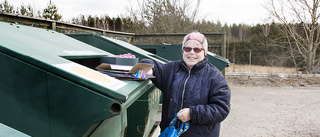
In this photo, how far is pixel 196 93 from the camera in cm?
161

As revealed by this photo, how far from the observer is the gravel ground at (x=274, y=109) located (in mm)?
3783

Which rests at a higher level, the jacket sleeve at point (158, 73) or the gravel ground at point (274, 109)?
the jacket sleeve at point (158, 73)

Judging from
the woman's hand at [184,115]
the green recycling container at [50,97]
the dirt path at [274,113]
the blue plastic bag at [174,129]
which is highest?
the green recycling container at [50,97]

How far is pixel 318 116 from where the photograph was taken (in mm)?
4523

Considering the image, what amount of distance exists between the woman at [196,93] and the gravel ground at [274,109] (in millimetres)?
2195

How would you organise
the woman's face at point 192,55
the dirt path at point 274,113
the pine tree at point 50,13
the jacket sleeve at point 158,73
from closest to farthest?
the woman's face at point 192,55, the jacket sleeve at point 158,73, the dirt path at point 274,113, the pine tree at point 50,13

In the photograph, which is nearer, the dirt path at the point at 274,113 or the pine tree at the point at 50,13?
the dirt path at the point at 274,113

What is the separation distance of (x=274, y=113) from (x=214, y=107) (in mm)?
3751

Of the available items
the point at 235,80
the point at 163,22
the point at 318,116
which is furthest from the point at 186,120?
the point at 163,22

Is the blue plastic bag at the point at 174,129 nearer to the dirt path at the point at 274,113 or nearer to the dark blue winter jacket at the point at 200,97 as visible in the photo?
the dark blue winter jacket at the point at 200,97

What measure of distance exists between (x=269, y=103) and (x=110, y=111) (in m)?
5.23

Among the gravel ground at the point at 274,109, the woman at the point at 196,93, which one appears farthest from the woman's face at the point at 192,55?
the gravel ground at the point at 274,109

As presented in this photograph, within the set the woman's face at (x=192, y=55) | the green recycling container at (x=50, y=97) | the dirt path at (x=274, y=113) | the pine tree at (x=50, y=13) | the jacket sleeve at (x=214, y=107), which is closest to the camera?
the green recycling container at (x=50, y=97)

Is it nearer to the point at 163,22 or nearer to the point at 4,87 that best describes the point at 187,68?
the point at 4,87
